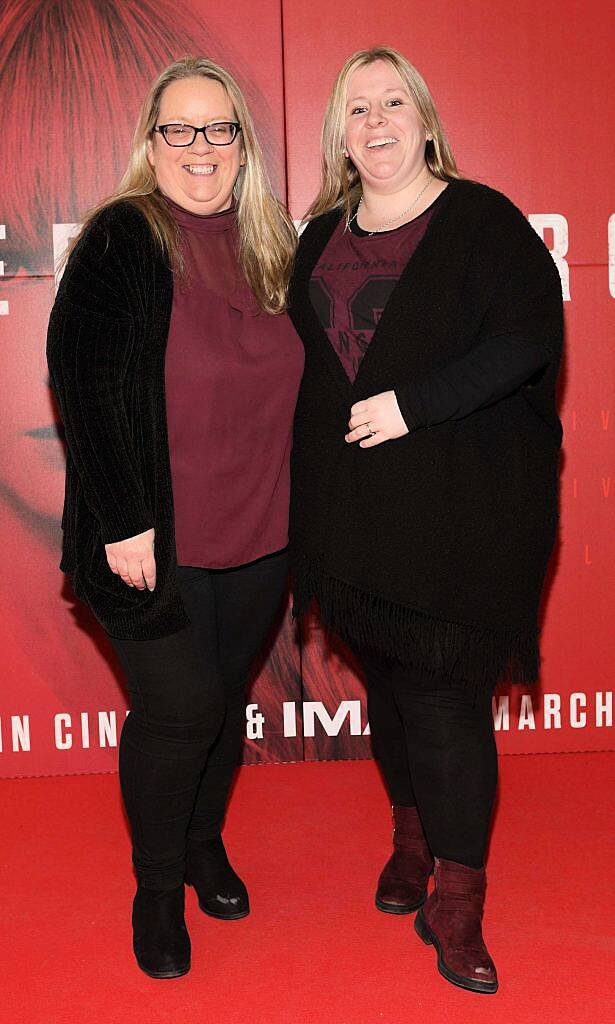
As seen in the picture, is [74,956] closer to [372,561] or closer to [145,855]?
[145,855]

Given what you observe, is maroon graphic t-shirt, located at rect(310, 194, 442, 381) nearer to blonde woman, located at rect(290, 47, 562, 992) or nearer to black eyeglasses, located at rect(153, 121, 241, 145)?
blonde woman, located at rect(290, 47, 562, 992)

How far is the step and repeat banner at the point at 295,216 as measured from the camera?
2.69 meters

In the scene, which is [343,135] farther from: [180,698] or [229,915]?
[229,915]

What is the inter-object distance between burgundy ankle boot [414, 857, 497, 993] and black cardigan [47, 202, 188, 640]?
70cm

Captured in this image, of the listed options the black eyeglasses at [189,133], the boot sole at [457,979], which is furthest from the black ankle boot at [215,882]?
the black eyeglasses at [189,133]

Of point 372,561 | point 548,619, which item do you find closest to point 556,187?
point 548,619

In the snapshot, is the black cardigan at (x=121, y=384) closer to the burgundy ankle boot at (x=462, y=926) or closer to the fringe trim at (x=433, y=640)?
the fringe trim at (x=433, y=640)

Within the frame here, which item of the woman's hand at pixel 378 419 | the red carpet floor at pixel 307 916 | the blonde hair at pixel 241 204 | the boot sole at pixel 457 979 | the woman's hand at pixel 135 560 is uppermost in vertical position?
the blonde hair at pixel 241 204

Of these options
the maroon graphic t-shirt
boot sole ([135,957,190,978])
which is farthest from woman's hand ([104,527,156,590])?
boot sole ([135,957,190,978])

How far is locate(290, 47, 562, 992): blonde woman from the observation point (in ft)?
5.75

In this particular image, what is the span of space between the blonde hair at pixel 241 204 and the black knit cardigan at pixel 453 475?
166mm

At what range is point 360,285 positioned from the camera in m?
1.85

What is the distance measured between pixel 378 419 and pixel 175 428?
361mm

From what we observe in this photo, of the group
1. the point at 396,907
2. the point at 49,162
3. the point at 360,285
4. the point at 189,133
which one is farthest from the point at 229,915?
the point at 49,162
